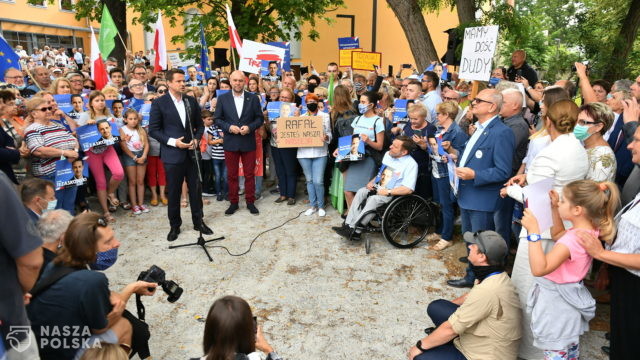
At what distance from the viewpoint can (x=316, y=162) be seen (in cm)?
673

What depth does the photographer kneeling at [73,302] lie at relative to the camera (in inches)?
98.4

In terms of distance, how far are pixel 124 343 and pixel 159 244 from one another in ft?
9.49

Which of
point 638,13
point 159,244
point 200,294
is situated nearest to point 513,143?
point 200,294

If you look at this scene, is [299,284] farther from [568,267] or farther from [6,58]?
[6,58]

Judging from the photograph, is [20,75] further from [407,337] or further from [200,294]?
[407,337]

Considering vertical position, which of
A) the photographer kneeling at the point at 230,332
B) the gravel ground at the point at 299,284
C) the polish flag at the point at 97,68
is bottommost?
the gravel ground at the point at 299,284

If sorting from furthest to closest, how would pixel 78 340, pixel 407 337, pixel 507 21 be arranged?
1. pixel 507 21
2. pixel 407 337
3. pixel 78 340

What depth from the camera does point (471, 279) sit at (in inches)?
181

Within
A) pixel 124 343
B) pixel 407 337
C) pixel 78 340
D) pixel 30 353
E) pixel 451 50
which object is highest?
pixel 451 50

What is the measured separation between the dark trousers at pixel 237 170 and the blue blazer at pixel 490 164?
3.49 meters

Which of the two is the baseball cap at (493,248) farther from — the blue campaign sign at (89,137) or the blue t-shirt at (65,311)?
the blue campaign sign at (89,137)

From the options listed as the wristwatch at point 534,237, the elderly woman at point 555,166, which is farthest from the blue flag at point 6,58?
the wristwatch at point 534,237

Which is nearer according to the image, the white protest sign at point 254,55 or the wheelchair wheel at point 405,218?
the wheelchair wheel at point 405,218

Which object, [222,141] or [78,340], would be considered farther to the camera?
[222,141]
